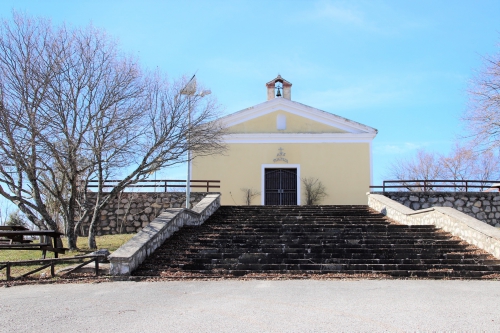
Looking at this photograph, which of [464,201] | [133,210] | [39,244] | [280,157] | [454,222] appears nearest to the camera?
[39,244]

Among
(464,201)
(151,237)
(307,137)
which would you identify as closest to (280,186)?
(307,137)

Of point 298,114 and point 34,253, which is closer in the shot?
point 34,253

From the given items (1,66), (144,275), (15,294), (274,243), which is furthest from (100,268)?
(1,66)

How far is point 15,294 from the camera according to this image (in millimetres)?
8430

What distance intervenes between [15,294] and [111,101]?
7.45 m

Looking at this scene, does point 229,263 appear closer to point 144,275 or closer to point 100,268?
point 144,275

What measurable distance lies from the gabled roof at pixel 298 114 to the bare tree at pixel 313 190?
2.96m

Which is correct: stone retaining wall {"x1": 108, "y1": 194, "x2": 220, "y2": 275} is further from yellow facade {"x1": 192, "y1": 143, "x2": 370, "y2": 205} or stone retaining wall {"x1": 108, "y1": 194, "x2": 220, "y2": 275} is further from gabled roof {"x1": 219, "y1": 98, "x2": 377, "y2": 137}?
gabled roof {"x1": 219, "y1": 98, "x2": 377, "y2": 137}

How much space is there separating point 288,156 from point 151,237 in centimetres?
1303

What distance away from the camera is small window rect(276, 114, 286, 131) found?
24.1 metres

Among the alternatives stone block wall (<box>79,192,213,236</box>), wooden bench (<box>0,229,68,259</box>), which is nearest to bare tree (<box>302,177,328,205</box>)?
stone block wall (<box>79,192,213,236</box>)

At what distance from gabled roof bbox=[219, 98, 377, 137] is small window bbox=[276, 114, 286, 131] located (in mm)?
352

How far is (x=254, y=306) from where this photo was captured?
7.21 metres

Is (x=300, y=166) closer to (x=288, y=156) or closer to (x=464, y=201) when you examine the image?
(x=288, y=156)
